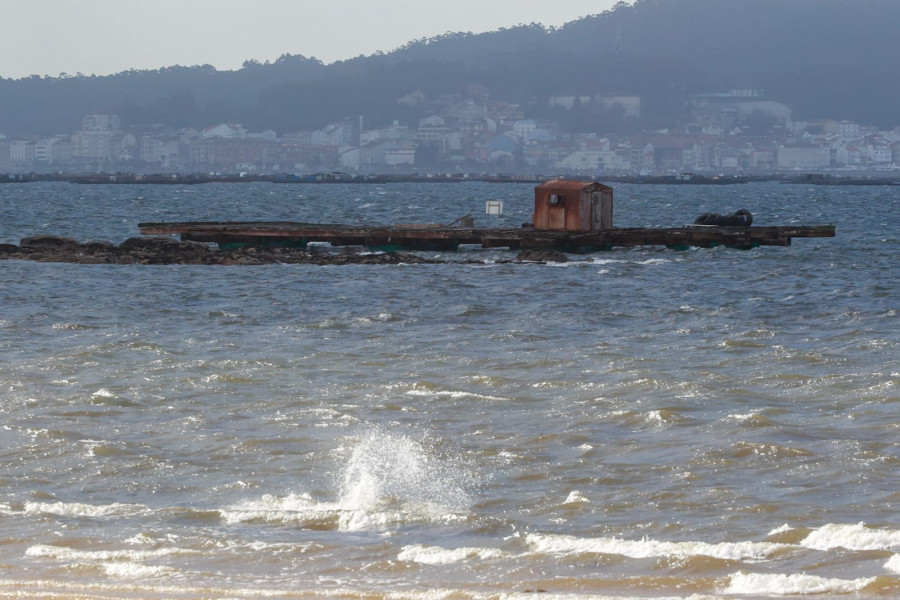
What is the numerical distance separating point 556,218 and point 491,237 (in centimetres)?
262

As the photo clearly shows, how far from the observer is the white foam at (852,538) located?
454 inches

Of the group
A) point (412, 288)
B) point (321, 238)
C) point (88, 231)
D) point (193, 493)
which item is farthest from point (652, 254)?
point (193, 493)

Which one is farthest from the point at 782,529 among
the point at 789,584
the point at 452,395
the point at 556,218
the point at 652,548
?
the point at 556,218

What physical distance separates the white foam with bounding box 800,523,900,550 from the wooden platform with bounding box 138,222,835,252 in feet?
116

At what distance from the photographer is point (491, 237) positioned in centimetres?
4794

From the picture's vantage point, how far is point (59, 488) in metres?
14.2

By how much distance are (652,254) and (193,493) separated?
118 feet

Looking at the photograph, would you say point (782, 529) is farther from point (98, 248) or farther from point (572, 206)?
point (98, 248)

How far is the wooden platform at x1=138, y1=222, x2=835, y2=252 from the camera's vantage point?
47.7m

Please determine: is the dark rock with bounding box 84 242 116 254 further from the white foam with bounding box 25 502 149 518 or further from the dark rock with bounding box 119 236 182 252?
the white foam with bounding box 25 502 149 518

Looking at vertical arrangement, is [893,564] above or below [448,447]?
above

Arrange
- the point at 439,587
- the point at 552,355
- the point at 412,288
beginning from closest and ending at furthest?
1. the point at 439,587
2. the point at 552,355
3. the point at 412,288

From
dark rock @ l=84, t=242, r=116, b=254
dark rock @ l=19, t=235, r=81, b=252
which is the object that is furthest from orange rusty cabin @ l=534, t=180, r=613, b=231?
dark rock @ l=19, t=235, r=81, b=252

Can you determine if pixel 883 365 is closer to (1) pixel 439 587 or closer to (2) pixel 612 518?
(2) pixel 612 518
